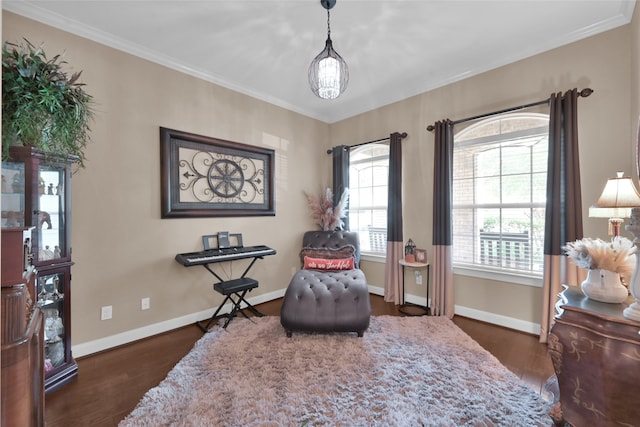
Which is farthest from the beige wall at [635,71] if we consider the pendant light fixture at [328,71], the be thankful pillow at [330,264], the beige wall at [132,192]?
the beige wall at [132,192]

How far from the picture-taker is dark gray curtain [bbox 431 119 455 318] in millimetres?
3221

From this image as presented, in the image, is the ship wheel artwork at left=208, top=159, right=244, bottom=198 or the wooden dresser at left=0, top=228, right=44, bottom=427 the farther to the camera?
the ship wheel artwork at left=208, top=159, right=244, bottom=198

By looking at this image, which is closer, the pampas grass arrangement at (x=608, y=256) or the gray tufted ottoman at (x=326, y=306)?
the pampas grass arrangement at (x=608, y=256)

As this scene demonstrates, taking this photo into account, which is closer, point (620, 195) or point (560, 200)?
point (620, 195)

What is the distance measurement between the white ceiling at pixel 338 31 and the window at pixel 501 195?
0.72 meters

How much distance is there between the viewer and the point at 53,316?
212 centimetres

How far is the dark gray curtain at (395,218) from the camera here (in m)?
3.69

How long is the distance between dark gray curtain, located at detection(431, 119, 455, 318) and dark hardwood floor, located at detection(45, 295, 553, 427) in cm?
28

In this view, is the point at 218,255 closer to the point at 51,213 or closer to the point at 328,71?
the point at 51,213

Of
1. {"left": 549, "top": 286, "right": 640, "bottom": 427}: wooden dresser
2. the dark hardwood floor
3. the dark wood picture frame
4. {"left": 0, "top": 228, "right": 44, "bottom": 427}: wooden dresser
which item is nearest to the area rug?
the dark hardwood floor

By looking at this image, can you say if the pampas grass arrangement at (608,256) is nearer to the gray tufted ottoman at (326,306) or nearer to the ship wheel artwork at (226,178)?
the gray tufted ottoman at (326,306)

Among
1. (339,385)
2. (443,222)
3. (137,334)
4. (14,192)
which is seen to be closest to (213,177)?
(14,192)

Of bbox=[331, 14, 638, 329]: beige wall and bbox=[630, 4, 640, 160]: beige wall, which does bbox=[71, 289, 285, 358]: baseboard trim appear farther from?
bbox=[630, 4, 640, 160]: beige wall

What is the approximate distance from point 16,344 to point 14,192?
133 centimetres
